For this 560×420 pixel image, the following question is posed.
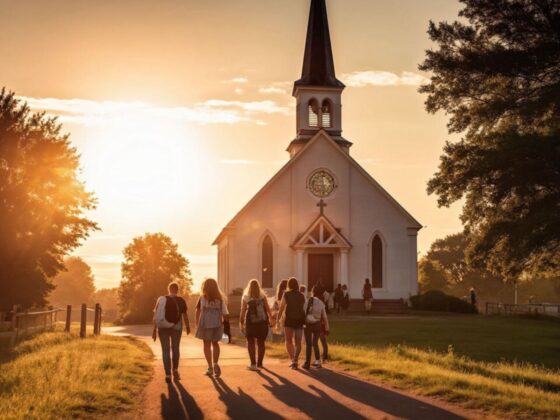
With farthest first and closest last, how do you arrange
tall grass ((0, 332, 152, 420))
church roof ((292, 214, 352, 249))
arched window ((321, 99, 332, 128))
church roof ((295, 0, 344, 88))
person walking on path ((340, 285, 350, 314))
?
church roof ((295, 0, 344, 88)), arched window ((321, 99, 332, 128)), church roof ((292, 214, 352, 249)), person walking on path ((340, 285, 350, 314)), tall grass ((0, 332, 152, 420))

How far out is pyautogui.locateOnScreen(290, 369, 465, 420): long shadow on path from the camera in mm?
10430

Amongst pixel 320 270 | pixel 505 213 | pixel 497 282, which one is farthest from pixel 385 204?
pixel 497 282

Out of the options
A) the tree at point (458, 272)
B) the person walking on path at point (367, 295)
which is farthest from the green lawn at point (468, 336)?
the tree at point (458, 272)

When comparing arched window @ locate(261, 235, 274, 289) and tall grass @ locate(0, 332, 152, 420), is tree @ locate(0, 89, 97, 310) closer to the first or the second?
arched window @ locate(261, 235, 274, 289)

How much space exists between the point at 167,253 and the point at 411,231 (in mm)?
43715

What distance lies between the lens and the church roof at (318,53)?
4922 centimetres

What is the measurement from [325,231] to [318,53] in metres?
13.1

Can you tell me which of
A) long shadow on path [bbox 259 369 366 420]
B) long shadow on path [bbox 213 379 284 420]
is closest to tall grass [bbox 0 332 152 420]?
long shadow on path [bbox 213 379 284 420]

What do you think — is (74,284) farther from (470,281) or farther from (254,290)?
(254,290)

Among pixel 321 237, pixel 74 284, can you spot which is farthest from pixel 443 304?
pixel 74 284

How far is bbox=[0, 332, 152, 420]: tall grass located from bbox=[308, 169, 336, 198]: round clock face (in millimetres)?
26334

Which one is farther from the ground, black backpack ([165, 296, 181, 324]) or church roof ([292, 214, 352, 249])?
church roof ([292, 214, 352, 249])

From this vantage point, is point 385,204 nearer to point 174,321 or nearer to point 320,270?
point 320,270

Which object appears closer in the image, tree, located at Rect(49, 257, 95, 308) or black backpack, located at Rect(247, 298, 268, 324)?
black backpack, located at Rect(247, 298, 268, 324)
